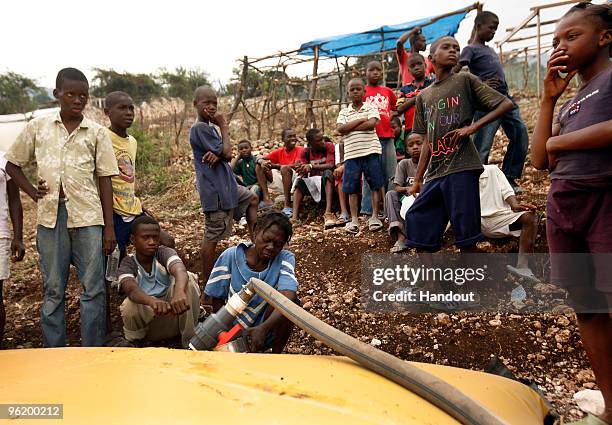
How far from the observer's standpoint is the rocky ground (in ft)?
8.48

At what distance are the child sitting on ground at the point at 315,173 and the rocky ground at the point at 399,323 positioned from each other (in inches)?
13.2

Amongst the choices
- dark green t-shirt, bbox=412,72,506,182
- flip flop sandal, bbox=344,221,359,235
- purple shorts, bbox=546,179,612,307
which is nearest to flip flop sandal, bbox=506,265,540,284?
dark green t-shirt, bbox=412,72,506,182

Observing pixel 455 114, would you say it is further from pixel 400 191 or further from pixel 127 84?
pixel 127 84

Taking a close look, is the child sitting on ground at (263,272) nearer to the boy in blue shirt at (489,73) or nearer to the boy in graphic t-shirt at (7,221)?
the boy in graphic t-shirt at (7,221)

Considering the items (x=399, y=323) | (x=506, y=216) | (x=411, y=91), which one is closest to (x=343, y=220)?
(x=411, y=91)

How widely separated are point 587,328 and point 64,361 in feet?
6.20

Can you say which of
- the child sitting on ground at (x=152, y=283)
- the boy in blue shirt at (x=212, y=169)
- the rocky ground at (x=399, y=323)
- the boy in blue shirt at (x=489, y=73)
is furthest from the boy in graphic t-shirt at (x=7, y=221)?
the boy in blue shirt at (x=489, y=73)

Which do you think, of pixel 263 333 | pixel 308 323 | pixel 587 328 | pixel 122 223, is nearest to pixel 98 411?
pixel 308 323

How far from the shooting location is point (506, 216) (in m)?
3.65

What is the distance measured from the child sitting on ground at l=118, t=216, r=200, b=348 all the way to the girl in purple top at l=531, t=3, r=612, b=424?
1969 millimetres

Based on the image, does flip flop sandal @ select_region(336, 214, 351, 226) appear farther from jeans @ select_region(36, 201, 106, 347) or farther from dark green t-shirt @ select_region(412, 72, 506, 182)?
jeans @ select_region(36, 201, 106, 347)

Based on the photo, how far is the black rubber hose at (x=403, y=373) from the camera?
3.55 feet

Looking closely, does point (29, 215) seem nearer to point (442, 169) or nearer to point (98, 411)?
point (442, 169)

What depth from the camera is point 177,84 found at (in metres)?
20.1
